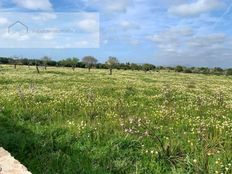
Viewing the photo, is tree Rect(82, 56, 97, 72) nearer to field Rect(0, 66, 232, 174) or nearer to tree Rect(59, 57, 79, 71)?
tree Rect(59, 57, 79, 71)

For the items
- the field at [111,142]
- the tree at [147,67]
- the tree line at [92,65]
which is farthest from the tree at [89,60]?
the field at [111,142]

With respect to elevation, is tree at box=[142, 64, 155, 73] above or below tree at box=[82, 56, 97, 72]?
below

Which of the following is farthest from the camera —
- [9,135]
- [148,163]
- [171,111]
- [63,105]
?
[63,105]

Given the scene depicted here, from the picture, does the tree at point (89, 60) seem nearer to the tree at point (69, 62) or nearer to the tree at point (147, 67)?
the tree at point (69, 62)

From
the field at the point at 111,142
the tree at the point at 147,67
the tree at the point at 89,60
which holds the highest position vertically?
the field at the point at 111,142

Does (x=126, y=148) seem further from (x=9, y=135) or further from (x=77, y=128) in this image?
(x=9, y=135)

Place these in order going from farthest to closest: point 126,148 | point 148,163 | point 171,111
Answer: point 171,111, point 126,148, point 148,163

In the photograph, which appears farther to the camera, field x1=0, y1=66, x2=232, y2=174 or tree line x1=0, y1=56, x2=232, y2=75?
tree line x1=0, y1=56, x2=232, y2=75

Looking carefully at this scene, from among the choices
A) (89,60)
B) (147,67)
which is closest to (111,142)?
(89,60)

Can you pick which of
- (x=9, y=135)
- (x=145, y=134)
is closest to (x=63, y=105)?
(x=9, y=135)

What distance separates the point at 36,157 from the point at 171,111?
7823 mm

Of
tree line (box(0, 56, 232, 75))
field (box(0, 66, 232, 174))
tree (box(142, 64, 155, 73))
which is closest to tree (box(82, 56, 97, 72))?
tree line (box(0, 56, 232, 75))

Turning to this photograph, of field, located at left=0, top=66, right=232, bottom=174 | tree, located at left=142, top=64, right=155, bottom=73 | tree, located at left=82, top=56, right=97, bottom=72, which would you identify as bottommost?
tree, located at left=142, top=64, right=155, bottom=73

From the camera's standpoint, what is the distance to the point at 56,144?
1145 centimetres
